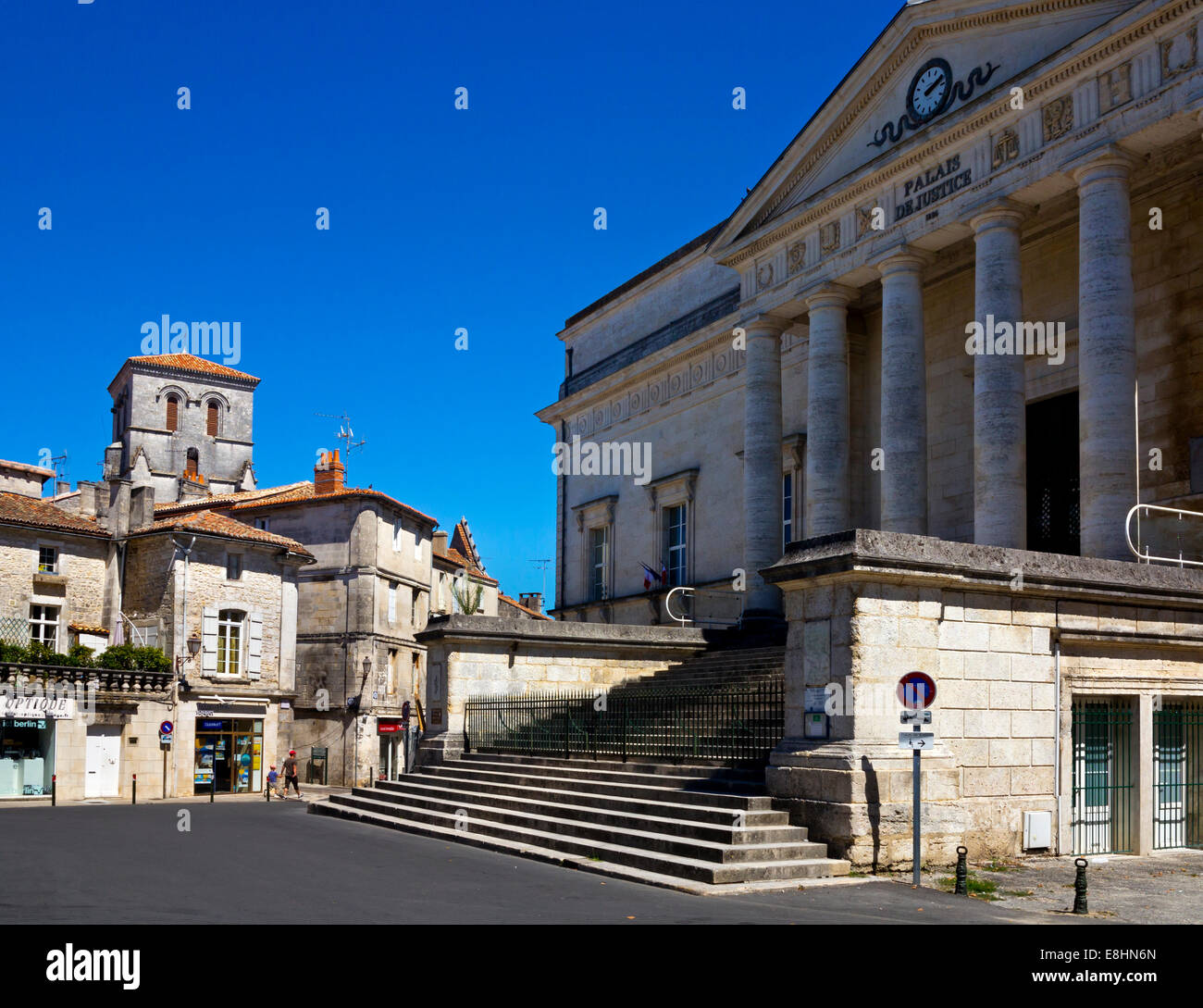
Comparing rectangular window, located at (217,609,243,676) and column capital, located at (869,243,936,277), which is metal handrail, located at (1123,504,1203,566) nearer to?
column capital, located at (869,243,936,277)

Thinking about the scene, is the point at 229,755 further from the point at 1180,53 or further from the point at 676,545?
the point at 1180,53

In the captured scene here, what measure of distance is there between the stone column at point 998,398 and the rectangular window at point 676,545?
14.0 meters

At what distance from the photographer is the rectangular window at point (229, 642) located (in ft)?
130

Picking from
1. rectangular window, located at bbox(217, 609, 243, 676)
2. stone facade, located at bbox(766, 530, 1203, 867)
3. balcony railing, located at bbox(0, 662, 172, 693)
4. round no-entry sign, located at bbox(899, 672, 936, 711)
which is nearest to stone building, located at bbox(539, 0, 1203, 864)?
stone facade, located at bbox(766, 530, 1203, 867)

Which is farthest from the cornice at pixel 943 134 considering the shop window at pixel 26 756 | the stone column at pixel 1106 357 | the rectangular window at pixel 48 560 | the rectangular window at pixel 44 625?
the rectangular window at pixel 44 625

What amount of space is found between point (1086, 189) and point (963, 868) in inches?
469

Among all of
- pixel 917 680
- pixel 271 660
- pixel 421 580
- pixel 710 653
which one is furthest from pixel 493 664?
pixel 421 580

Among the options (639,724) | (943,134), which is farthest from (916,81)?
(639,724)

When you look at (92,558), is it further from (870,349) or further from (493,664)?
(870,349)

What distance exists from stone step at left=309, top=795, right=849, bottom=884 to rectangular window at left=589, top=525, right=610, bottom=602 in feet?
56.3

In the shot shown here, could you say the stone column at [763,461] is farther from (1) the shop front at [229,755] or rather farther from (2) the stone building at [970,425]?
(1) the shop front at [229,755]

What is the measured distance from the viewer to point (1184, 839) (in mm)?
16078

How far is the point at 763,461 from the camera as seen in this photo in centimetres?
2684

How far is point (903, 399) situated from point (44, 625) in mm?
27934
